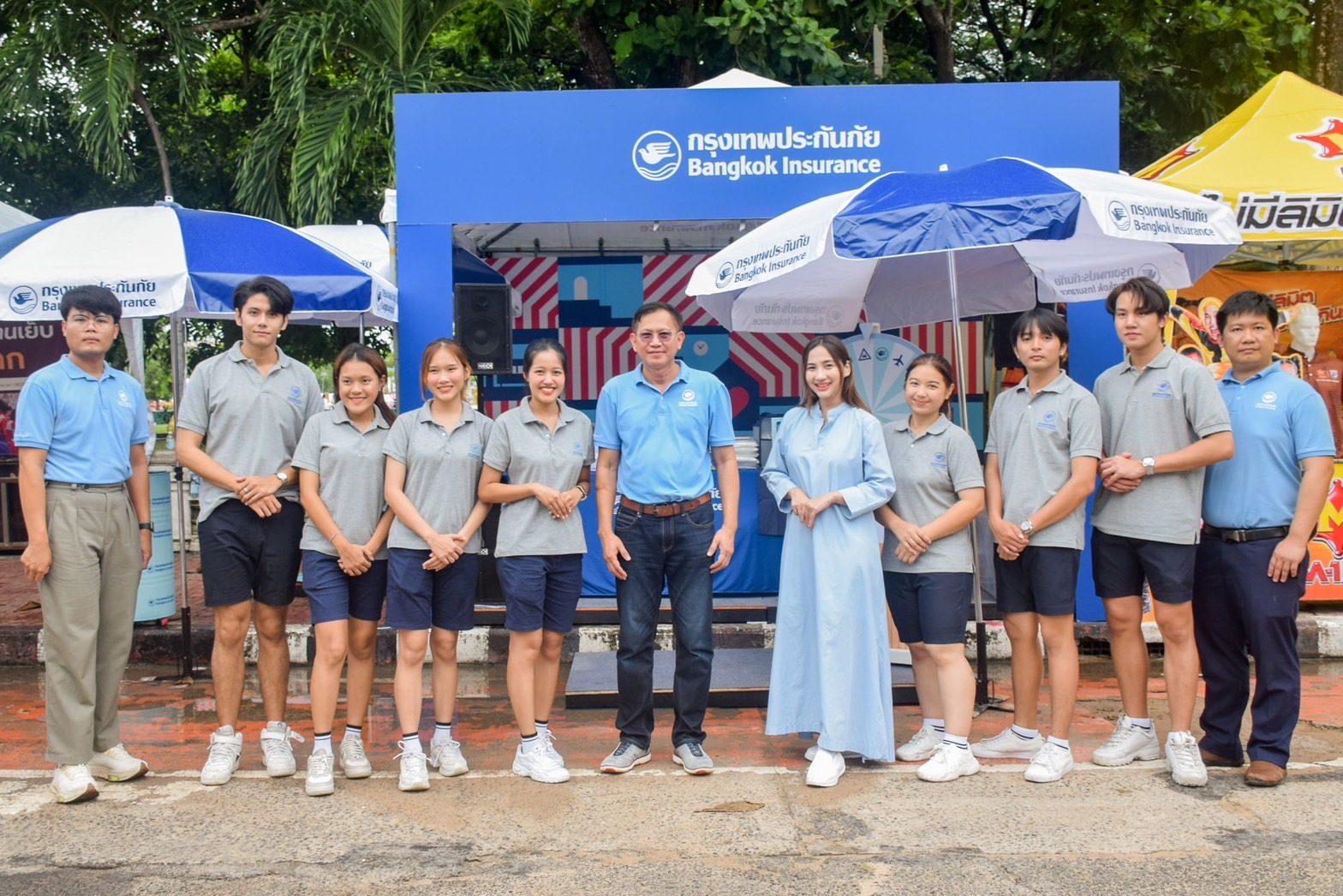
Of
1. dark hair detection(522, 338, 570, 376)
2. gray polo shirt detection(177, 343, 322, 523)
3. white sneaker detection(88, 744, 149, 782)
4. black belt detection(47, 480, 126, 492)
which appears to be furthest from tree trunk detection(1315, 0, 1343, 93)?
white sneaker detection(88, 744, 149, 782)

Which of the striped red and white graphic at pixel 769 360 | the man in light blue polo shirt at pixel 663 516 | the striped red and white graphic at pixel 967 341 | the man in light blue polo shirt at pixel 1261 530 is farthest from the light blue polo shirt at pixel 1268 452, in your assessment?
the striped red and white graphic at pixel 769 360

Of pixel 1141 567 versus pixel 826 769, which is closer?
pixel 826 769

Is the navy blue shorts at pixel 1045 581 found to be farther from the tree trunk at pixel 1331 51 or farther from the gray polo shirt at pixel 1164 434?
the tree trunk at pixel 1331 51

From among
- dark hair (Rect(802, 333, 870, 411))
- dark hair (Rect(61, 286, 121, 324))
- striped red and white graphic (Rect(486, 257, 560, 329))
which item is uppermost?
striped red and white graphic (Rect(486, 257, 560, 329))

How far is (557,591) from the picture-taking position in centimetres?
473

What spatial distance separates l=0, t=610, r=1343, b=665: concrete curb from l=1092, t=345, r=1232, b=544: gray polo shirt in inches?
99.0

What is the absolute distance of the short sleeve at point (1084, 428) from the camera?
4.61m

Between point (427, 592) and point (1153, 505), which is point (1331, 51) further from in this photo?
point (427, 592)

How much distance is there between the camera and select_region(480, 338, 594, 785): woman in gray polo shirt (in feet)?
15.2

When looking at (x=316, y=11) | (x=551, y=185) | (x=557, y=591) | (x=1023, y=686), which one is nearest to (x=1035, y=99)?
(x=551, y=185)

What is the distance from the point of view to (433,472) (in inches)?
183

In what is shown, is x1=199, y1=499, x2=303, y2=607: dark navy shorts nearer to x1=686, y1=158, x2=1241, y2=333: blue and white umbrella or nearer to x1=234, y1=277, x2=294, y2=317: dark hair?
x1=234, y1=277, x2=294, y2=317: dark hair

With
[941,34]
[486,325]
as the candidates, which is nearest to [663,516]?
[486,325]

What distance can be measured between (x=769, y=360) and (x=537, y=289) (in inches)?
90.8
